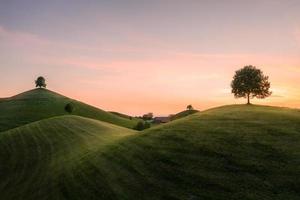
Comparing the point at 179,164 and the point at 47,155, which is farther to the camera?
the point at 47,155

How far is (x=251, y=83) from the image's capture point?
236 ft

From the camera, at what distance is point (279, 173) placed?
90.3 feet

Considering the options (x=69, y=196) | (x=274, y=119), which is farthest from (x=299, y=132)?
(x=69, y=196)

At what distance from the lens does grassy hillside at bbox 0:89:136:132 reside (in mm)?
114694

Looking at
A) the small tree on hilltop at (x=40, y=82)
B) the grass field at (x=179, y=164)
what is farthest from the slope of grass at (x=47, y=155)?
the small tree on hilltop at (x=40, y=82)

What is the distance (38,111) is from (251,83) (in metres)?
85.9

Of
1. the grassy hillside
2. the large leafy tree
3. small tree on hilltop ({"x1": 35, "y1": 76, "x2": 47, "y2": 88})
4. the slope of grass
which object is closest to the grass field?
the slope of grass

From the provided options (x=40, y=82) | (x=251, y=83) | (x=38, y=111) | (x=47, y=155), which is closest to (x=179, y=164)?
(x=47, y=155)

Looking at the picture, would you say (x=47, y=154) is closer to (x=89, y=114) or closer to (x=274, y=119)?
(x=274, y=119)

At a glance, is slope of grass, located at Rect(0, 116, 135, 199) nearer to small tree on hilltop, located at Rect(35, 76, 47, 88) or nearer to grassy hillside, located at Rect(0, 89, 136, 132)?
grassy hillside, located at Rect(0, 89, 136, 132)

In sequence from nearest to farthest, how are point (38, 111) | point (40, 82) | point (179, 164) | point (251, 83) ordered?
point (179, 164) < point (251, 83) < point (38, 111) < point (40, 82)

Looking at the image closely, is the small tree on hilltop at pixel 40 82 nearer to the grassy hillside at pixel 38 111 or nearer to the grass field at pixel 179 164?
the grassy hillside at pixel 38 111

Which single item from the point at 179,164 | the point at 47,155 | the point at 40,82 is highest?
the point at 40,82

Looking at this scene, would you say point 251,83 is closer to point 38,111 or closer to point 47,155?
point 47,155
